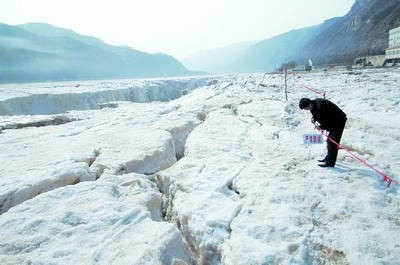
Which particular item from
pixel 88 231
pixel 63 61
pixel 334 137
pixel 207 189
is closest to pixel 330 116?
pixel 334 137

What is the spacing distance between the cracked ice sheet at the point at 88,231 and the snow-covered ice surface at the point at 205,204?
0.05 ft

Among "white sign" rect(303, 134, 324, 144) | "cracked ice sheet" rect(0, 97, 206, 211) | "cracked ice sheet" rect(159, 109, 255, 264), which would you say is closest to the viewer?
"cracked ice sheet" rect(159, 109, 255, 264)

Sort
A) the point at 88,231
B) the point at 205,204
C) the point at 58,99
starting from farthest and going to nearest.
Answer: the point at 58,99 < the point at 205,204 < the point at 88,231

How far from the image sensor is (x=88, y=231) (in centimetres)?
306

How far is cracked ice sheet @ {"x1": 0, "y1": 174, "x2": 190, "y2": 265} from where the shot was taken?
264cm

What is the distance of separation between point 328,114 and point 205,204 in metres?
2.68

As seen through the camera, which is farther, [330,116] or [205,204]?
[330,116]

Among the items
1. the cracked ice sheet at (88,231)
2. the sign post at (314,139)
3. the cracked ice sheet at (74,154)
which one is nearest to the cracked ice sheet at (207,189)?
the cracked ice sheet at (88,231)

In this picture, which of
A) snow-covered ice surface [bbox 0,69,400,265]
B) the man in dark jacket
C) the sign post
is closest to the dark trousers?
the man in dark jacket

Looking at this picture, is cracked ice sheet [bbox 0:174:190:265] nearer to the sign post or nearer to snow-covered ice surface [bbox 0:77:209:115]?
the sign post

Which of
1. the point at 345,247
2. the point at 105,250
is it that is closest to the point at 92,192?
the point at 105,250

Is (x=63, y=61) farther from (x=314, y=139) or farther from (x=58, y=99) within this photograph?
(x=314, y=139)

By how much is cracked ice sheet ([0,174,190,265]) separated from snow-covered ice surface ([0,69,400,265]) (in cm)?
2

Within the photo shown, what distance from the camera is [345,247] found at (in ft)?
8.03
